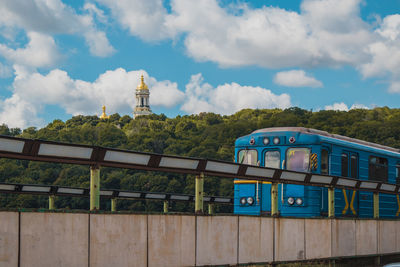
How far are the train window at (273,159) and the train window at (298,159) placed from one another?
311 mm

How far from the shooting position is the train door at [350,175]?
1956 cm

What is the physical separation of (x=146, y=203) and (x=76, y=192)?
48430mm

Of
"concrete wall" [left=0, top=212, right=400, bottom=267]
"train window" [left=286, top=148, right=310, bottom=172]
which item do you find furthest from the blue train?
"concrete wall" [left=0, top=212, right=400, bottom=267]

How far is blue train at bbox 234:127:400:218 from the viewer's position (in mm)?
18672

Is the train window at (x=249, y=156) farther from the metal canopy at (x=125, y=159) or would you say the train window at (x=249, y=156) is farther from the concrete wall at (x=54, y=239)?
the concrete wall at (x=54, y=239)

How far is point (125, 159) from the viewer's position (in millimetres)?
9117

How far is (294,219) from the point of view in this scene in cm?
1278

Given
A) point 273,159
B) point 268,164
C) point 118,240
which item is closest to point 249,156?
point 268,164

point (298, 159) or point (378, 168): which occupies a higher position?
point (298, 159)

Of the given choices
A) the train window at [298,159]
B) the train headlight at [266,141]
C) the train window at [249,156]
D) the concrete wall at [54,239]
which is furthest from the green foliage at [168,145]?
the concrete wall at [54,239]

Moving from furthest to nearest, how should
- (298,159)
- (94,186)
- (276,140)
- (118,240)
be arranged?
(276,140), (298,159), (118,240), (94,186)

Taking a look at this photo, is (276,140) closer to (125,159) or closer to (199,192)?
(199,192)

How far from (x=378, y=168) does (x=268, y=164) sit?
16.3ft

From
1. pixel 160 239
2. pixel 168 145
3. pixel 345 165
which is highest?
pixel 168 145
